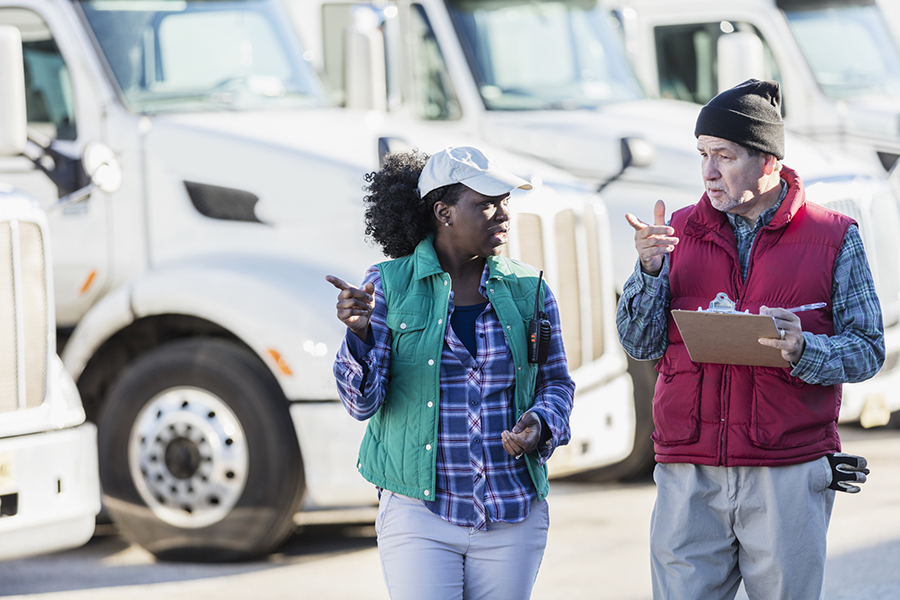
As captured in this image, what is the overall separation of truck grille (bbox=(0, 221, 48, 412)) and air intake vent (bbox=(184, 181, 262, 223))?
3.09 ft

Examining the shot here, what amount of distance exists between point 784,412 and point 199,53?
4.32m

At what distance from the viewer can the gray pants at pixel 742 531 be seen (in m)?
3.44

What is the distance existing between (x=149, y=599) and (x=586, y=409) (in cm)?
256

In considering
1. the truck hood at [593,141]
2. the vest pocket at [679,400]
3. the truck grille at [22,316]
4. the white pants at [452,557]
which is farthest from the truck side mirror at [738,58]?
the white pants at [452,557]

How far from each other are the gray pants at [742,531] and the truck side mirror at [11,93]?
3582 mm

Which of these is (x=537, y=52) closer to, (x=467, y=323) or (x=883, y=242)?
(x=883, y=242)

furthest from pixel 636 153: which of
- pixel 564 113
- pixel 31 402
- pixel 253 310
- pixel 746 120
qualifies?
pixel 746 120

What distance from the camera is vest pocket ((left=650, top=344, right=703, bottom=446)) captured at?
353cm

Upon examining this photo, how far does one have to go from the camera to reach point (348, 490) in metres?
6.20

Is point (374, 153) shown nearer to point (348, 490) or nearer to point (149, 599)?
point (348, 490)

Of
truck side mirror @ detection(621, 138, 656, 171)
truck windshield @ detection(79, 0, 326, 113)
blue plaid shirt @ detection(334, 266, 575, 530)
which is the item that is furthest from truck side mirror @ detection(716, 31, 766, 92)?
blue plaid shirt @ detection(334, 266, 575, 530)

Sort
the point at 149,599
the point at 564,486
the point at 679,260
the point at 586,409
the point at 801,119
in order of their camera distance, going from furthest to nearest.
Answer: the point at 801,119 → the point at 564,486 → the point at 586,409 → the point at 149,599 → the point at 679,260

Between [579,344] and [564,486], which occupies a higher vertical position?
[579,344]

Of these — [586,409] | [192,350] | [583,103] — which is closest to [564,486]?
[586,409]
